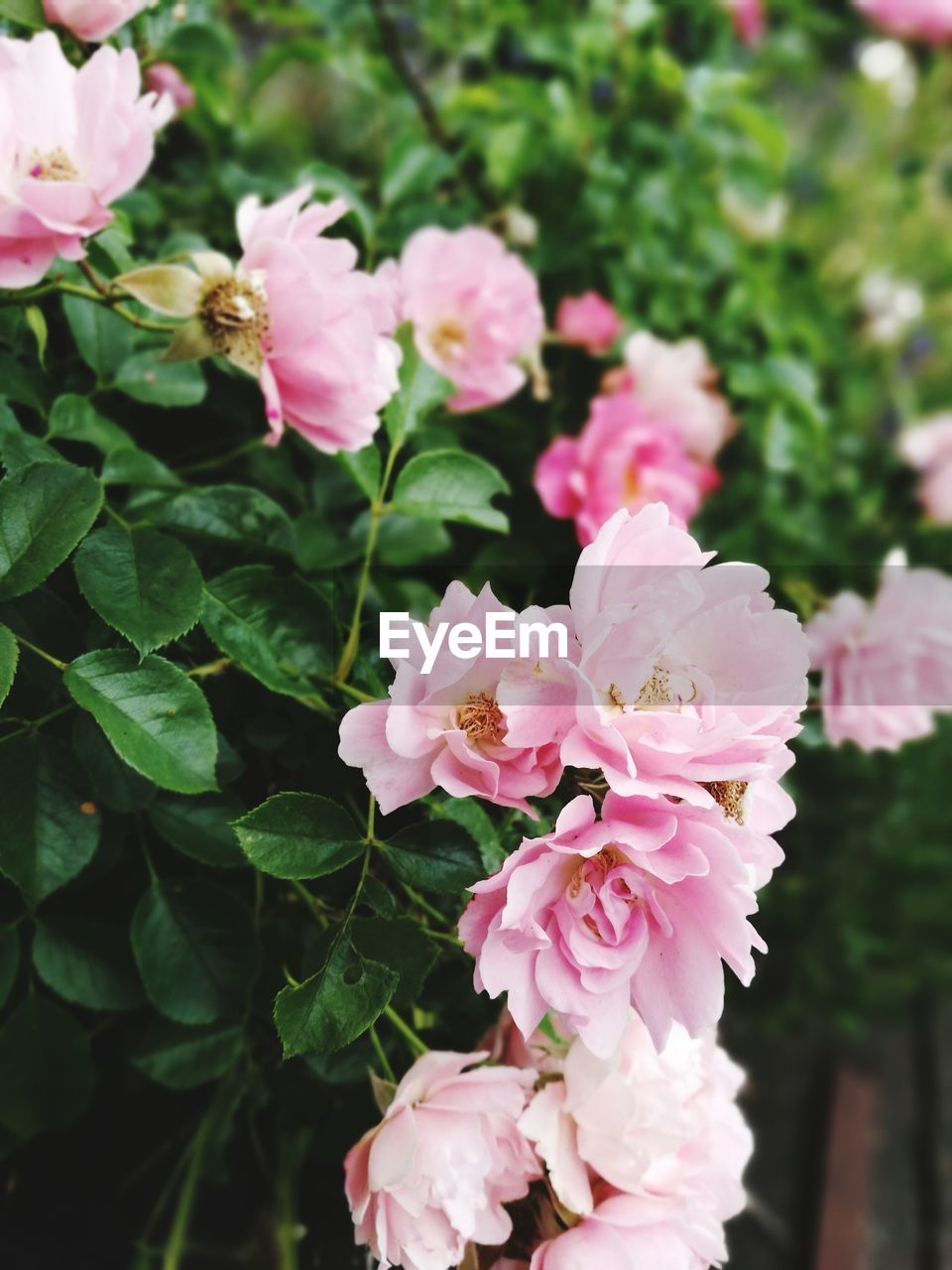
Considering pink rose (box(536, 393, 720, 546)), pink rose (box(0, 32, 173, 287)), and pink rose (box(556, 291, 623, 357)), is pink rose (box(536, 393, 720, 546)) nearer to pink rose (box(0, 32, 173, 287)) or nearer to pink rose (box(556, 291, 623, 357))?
pink rose (box(556, 291, 623, 357))

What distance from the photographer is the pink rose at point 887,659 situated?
1.47 feet

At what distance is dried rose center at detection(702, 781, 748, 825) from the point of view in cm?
30

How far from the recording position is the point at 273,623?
345 mm

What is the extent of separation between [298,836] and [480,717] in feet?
0.21

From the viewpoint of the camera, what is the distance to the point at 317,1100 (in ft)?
1.31

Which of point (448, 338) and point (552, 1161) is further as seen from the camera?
point (448, 338)

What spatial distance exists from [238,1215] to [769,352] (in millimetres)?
650

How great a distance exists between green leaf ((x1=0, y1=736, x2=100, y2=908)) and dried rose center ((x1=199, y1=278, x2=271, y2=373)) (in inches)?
5.4

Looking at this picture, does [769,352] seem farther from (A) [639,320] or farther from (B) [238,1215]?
(B) [238,1215]

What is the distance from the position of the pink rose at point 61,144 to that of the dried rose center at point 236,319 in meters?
0.04

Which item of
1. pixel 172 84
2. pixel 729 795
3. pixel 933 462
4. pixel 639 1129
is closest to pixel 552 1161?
pixel 639 1129

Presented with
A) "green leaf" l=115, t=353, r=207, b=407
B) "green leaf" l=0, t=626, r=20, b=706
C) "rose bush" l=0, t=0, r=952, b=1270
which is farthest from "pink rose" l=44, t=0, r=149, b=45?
"green leaf" l=0, t=626, r=20, b=706

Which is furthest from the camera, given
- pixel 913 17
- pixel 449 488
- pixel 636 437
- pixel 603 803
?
pixel 913 17

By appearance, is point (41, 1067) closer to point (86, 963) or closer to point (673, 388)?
point (86, 963)
